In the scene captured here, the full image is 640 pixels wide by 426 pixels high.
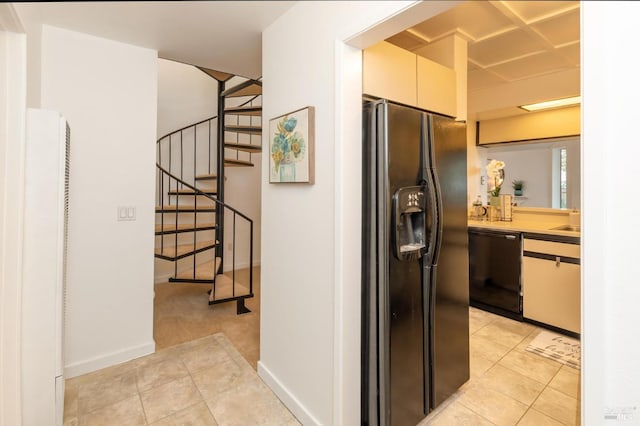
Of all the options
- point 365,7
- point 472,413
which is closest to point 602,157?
point 365,7

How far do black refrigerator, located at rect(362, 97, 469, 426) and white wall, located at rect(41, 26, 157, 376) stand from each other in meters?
1.80

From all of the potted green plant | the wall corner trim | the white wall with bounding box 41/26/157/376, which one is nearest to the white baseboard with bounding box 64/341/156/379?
the white wall with bounding box 41/26/157/376

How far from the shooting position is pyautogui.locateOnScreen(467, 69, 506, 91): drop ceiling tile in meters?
3.12

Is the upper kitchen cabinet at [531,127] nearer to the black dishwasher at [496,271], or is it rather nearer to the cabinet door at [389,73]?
the black dishwasher at [496,271]

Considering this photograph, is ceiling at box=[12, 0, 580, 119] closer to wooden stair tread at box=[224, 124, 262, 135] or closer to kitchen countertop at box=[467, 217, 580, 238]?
wooden stair tread at box=[224, 124, 262, 135]

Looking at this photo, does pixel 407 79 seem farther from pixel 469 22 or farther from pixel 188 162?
pixel 188 162

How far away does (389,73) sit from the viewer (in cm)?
170

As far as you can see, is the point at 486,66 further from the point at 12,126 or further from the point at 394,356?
the point at 12,126

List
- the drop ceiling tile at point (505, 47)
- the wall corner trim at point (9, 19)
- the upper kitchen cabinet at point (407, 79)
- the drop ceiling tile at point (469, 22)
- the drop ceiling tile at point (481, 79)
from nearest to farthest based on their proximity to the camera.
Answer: the wall corner trim at point (9, 19)
the upper kitchen cabinet at point (407, 79)
the drop ceiling tile at point (469, 22)
the drop ceiling tile at point (505, 47)
the drop ceiling tile at point (481, 79)

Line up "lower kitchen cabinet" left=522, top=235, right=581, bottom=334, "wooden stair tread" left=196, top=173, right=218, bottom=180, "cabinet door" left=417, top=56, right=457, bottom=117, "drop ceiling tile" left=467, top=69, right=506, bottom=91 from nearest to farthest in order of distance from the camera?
1. "cabinet door" left=417, top=56, right=457, bottom=117
2. "lower kitchen cabinet" left=522, top=235, right=581, bottom=334
3. "drop ceiling tile" left=467, top=69, right=506, bottom=91
4. "wooden stair tread" left=196, top=173, right=218, bottom=180

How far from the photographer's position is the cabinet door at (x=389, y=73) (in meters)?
1.59

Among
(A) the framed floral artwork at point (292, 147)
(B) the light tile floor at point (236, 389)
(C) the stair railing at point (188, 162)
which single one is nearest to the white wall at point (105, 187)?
A: (B) the light tile floor at point (236, 389)

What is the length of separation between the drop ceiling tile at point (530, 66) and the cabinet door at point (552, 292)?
A: 72.2 inches

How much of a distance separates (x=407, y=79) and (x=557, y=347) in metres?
2.51
